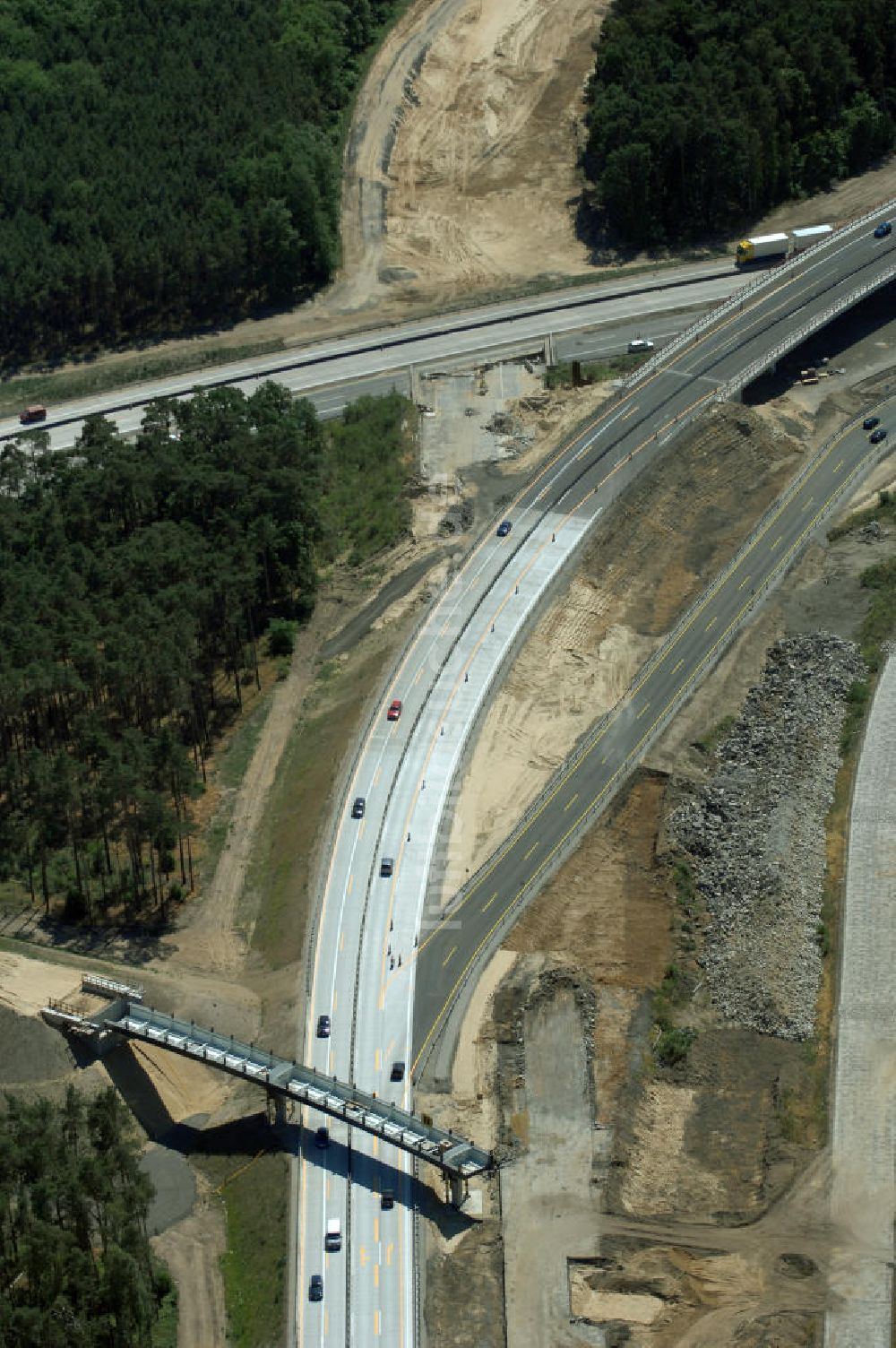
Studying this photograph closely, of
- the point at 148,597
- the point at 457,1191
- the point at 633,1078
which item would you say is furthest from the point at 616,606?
the point at 457,1191

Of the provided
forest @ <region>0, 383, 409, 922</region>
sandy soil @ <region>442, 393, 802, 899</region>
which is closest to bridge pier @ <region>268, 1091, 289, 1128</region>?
sandy soil @ <region>442, 393, 802, 899</region>

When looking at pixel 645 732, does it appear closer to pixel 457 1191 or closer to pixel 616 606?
pixel 616 606

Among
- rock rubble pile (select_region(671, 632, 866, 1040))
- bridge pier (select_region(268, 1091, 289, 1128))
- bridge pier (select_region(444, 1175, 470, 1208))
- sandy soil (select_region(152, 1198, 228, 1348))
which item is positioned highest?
rock rubble pile (select_region(671, 632, 866, 1040))

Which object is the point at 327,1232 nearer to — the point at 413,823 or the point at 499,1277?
the point at 499,1277

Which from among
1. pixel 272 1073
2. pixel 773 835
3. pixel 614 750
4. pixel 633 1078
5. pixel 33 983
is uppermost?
pixel 614 750

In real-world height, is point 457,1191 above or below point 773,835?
below

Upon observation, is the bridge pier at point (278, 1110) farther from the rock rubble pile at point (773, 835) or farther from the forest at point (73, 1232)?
the rock rubble pile at point (773, 835)

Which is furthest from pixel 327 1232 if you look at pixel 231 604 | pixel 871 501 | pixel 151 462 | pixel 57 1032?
pixel 871 501

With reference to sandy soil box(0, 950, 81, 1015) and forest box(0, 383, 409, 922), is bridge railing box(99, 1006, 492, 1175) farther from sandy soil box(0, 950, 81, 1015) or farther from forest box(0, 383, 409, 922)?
forest box(0, 383, 409, 922)
